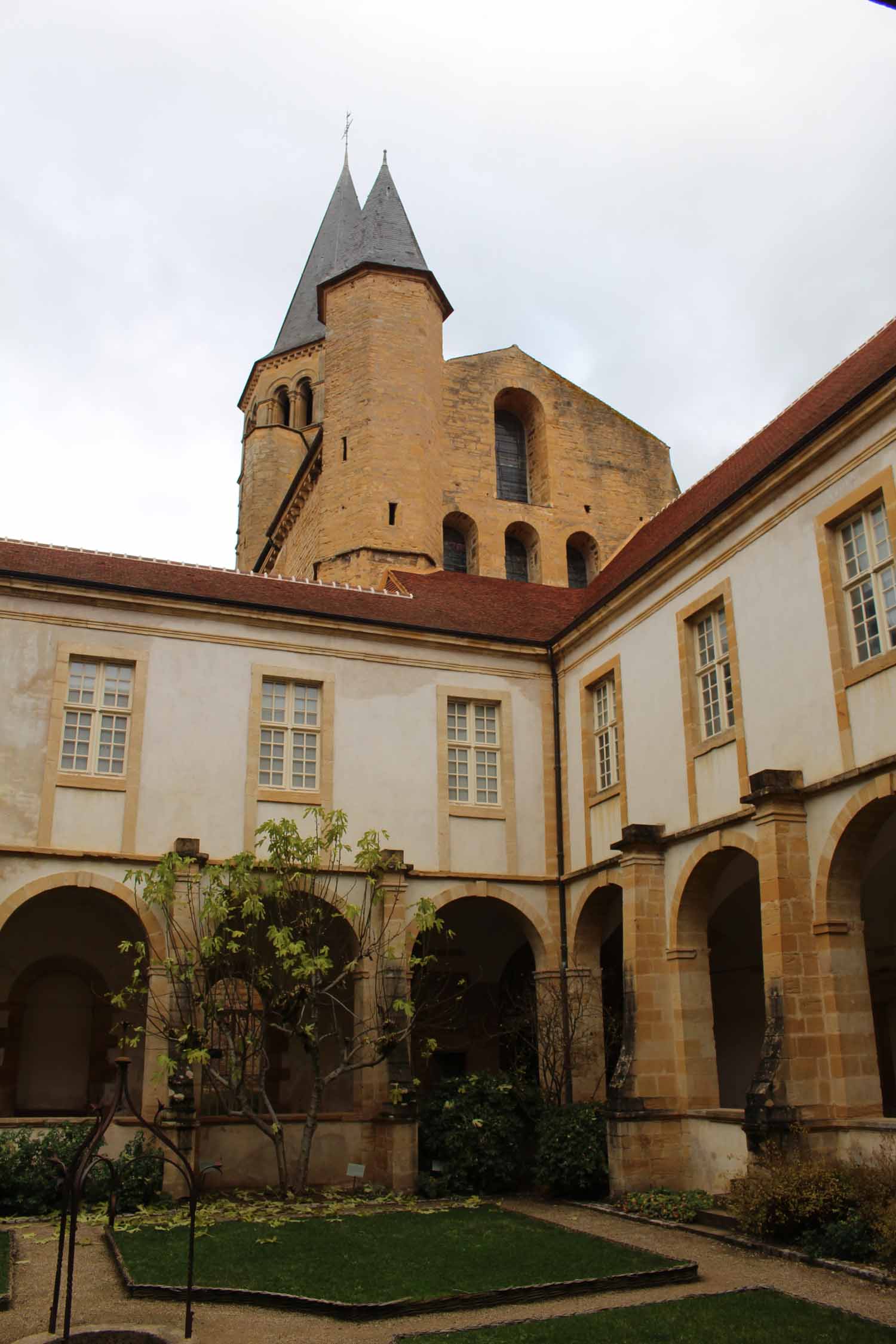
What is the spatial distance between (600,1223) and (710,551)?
297 inches

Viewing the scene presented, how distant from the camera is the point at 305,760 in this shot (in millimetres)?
16172

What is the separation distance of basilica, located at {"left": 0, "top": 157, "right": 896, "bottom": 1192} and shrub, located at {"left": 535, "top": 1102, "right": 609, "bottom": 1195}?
562 millimetres

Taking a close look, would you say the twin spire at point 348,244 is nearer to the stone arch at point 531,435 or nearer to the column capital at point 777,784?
the stone arch at point 531,435

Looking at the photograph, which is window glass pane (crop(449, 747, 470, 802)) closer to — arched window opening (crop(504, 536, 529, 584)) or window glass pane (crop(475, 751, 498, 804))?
window glass pane (crop(475, 751, 498, 804))

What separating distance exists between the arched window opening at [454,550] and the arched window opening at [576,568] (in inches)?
106

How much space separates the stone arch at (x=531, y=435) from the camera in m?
29.0

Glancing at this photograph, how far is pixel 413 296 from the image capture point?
88.6 feet

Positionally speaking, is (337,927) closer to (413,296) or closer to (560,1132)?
(560,1132)

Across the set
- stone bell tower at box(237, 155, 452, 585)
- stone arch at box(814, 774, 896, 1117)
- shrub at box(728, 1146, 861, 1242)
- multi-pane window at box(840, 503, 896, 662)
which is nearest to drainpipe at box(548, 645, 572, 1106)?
shrub at box(728, 1146, 861, 1242)

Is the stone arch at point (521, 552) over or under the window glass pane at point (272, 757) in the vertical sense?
over

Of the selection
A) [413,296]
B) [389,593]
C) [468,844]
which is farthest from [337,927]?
[413,296]

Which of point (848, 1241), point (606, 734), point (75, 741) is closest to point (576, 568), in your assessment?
point (606, 734)

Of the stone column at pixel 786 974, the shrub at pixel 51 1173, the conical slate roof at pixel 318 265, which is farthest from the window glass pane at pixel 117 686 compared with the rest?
the conical slate roof at pixel 318 265

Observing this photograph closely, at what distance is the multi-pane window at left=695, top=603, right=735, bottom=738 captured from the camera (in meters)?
13.7
